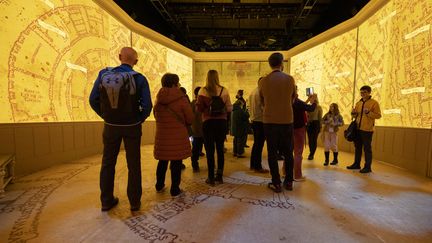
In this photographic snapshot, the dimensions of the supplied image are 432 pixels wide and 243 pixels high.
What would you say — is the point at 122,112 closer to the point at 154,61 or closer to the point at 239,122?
the point at 239,122

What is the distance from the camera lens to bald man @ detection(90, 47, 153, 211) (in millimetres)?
2141

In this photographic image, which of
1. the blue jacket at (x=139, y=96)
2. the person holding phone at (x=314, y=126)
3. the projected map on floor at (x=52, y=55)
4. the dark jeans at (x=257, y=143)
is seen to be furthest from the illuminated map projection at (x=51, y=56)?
the person holding phone at (x=314, y=126)

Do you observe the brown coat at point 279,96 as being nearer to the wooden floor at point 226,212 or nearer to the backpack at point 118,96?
the wooden floor at point 226,212

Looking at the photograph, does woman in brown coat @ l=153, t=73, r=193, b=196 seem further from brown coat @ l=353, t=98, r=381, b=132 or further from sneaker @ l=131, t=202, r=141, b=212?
brown coat @ l=353, t=98, r=381, b=132

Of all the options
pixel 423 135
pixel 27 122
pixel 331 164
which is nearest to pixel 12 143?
pixel 27 122

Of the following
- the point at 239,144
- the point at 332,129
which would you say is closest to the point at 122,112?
the point at 239,144

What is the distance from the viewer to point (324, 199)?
8.72 feet

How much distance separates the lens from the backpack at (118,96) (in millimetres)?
2125

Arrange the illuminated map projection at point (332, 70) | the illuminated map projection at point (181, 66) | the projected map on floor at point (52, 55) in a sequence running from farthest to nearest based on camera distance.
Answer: the illuminated map projection at point (181, 66) → the illuminated map projection at point (332, 70) → the projected map on floor at point (52, 55)

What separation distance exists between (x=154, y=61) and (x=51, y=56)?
11.8 ft

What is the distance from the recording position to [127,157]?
2277 mm

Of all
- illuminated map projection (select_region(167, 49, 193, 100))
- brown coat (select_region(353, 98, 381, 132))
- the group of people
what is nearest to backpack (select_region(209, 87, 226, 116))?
the group of people

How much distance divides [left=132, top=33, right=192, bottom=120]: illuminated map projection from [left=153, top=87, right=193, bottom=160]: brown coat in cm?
446

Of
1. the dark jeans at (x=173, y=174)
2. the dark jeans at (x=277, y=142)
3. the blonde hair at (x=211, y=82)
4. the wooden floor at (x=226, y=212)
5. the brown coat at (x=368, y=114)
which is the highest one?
the blonde hair at (x=211, y=82)
